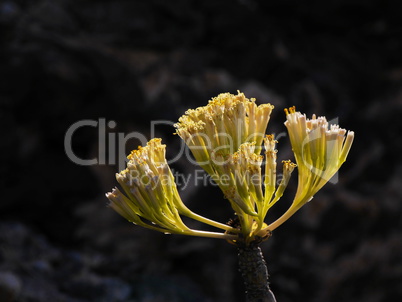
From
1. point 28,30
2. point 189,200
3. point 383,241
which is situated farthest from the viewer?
point 383,241

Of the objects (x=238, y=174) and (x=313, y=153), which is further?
(x=313, y=153)

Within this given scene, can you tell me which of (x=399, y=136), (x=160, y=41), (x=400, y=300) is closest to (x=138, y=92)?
(x=160, y=41)

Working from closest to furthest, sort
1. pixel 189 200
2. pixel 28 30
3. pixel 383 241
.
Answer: pixel 28 30, pixel 189 200, pixel 383 241

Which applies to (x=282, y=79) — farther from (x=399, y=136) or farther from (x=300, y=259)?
(x=300, y=259)

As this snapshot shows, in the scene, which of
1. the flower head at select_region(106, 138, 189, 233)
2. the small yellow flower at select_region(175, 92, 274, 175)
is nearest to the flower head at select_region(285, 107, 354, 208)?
the small yellow flower at select_region(175, 92, 274, 175)

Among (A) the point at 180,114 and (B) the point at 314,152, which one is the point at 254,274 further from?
(A) the point at 180,114

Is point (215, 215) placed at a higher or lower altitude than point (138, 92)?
lower

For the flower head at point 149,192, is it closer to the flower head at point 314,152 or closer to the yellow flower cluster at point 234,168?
the yellow flower cluster at point 234,168

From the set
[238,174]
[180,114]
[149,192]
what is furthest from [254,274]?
[180,114]
